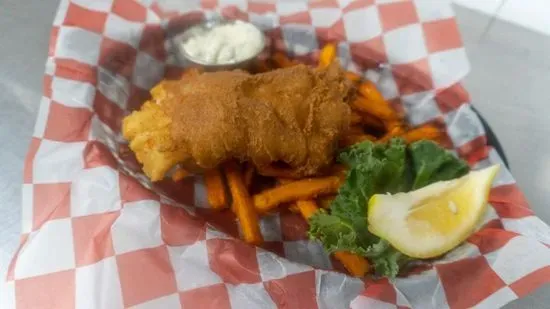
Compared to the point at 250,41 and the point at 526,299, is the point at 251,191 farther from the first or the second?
the point at 526,299

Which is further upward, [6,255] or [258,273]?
[258,273]

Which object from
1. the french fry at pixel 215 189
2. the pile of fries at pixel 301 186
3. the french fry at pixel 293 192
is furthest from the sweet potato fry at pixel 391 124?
the french fry at pixel 215 189

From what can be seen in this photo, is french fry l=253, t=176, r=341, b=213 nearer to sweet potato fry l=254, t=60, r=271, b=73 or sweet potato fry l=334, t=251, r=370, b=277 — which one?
sweet potato fry l=334, t=251, r=370, b=277

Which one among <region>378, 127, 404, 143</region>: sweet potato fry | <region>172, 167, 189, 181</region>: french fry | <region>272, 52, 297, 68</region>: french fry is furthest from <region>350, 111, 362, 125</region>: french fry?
<region>172, 167, 189, 181</region>: french fry

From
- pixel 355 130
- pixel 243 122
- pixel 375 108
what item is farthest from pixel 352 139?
pixel 243 122

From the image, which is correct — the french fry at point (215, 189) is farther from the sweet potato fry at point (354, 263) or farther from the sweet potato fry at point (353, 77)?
the sweet potato fry at point (353, 77)

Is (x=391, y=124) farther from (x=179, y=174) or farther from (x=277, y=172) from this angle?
(x=179, y=174)

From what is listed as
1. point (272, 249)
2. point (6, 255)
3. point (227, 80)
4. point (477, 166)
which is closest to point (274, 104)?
point (227, 80)
